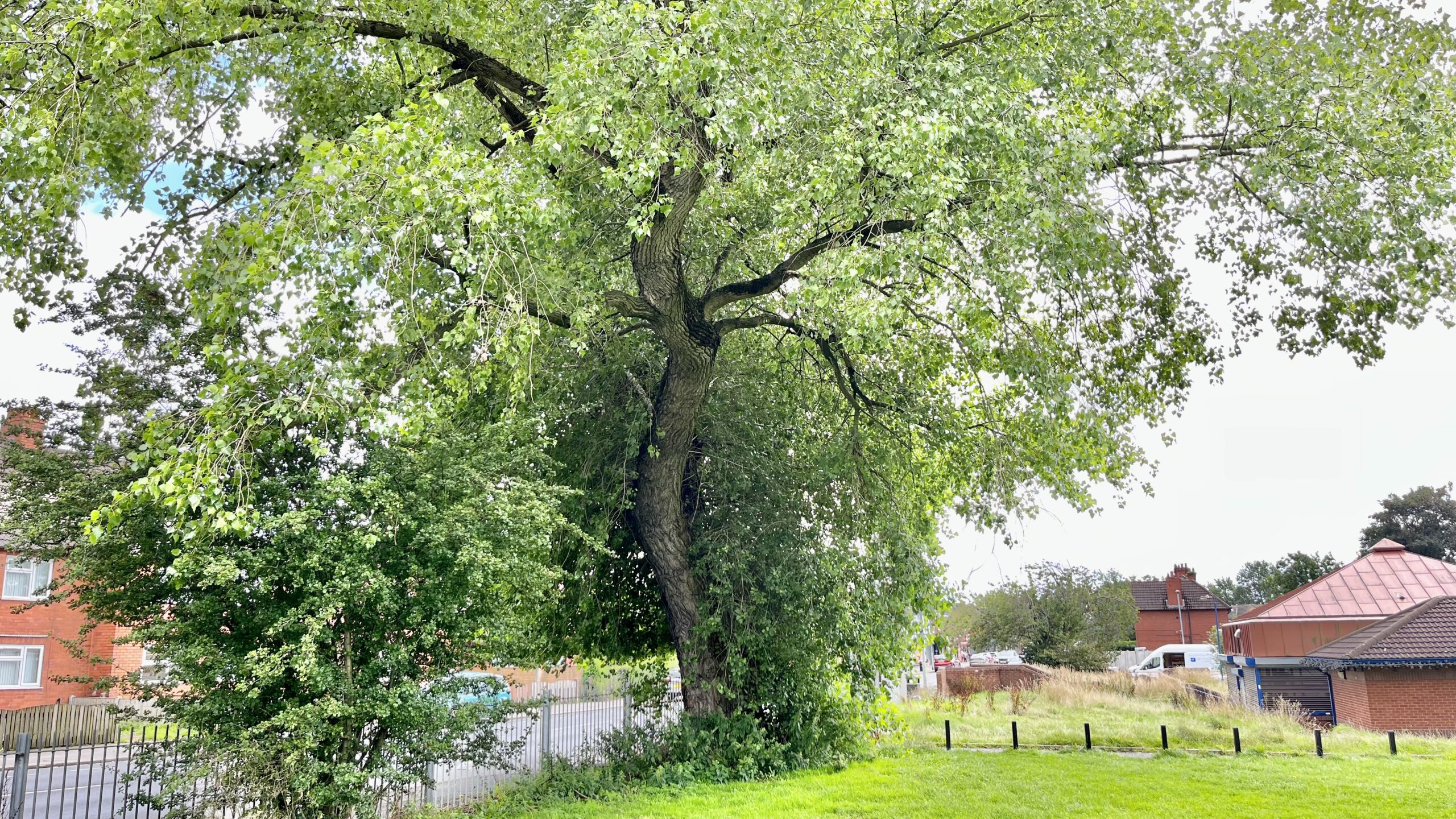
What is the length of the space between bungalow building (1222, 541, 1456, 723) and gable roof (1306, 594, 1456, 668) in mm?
1979

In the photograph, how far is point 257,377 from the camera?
25.8 ft

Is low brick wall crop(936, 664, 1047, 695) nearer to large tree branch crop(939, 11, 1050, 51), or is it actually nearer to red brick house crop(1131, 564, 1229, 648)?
large tree branch crop(939, 11, 1050, 51)

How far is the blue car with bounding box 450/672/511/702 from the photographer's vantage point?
30.1 feet

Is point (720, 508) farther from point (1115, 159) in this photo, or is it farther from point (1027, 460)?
point (1115, 159)

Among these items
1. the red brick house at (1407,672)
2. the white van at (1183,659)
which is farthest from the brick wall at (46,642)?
the white van at (1183,659)

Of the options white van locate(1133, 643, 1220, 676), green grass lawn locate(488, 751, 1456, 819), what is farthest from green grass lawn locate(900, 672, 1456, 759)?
white van locate(1133, 643, 1220, 676)

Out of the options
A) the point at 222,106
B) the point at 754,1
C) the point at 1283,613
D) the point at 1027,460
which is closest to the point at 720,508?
the point at 1027,460

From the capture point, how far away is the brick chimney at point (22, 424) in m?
8.56

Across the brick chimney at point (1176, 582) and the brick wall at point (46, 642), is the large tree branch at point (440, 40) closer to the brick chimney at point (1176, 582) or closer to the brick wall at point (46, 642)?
the brick wall at point (46, 642)

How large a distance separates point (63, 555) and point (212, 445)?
2.57 meters

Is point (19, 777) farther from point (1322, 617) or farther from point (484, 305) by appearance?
point (1322, 617)

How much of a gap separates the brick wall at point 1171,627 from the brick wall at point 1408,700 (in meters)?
43.8

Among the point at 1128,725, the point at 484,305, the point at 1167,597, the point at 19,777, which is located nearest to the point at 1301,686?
the point at 1128,725

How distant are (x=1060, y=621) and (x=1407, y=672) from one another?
15.2 m
